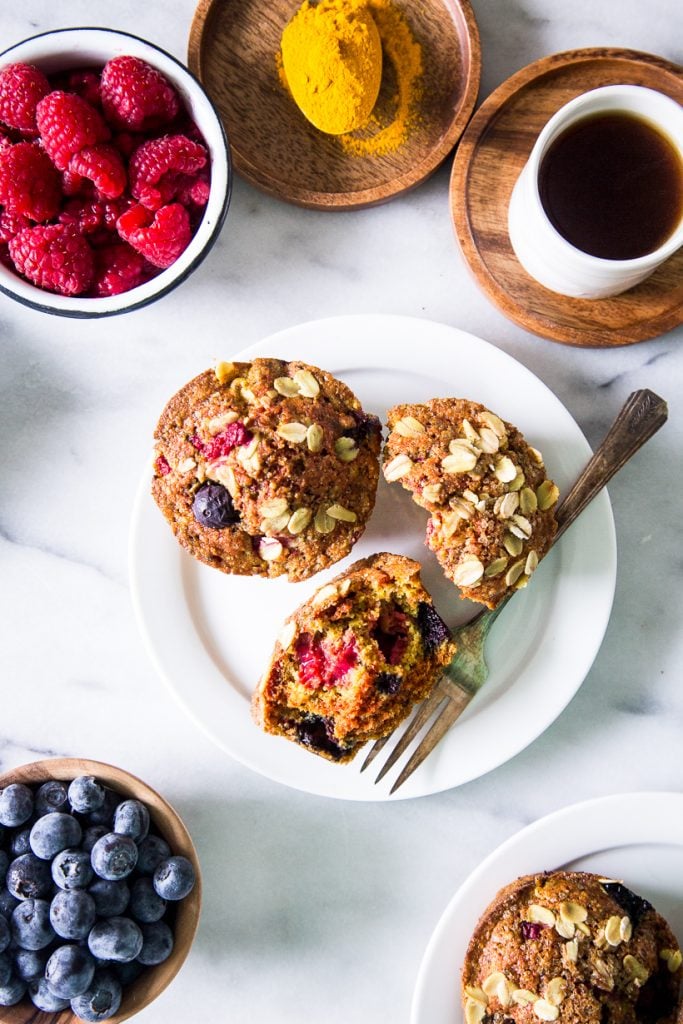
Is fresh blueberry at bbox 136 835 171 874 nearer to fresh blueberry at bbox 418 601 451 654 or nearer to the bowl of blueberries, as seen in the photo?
the bowl of blueberries

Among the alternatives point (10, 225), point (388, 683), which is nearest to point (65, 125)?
point (10, 225)

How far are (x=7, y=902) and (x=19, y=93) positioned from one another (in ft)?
5.44

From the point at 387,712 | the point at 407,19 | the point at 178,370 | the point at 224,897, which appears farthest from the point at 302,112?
the point at 224,897

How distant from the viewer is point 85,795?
1862 mm

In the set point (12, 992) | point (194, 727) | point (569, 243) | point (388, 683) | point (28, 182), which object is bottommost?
point (12, 992)

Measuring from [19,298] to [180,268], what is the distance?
0.33 metres

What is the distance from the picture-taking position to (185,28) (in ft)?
6.76

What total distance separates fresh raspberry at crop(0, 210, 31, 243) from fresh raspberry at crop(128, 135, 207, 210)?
0.77 feet

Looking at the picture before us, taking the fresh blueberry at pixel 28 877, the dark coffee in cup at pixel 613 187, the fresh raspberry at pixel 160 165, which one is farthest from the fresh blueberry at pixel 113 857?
the dark coffee in cup at pixel 613 187

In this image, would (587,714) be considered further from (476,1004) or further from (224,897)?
(224,897)

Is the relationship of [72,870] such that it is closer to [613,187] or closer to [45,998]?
[45,998]

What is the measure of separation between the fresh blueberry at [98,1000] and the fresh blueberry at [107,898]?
0.44ft

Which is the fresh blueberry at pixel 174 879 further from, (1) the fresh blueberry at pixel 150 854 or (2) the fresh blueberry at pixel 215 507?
(2) the fresh blueberry at pixel 215 507

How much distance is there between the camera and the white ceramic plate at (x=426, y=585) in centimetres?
194
